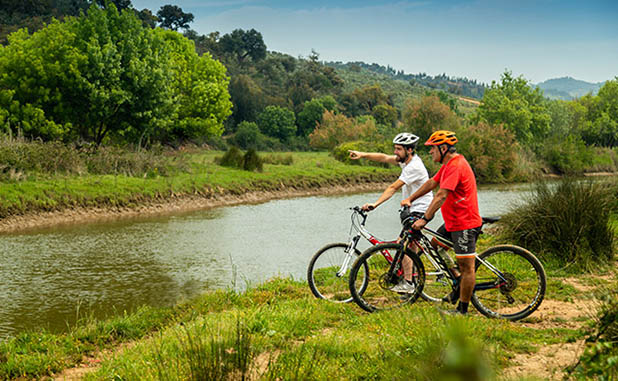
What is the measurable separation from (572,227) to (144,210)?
1617 cm

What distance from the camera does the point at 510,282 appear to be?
6.97 metres

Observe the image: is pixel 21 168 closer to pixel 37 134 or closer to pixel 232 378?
pixel 37 134

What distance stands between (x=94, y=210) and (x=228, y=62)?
215 ft

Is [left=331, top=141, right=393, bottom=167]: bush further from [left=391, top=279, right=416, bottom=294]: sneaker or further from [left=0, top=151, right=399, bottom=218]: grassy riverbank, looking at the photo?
[left=391, top=279, right=416, bottom=294]: sneaker

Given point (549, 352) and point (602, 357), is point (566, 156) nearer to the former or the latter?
point (549, 352)

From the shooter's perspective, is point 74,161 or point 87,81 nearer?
point 74,161

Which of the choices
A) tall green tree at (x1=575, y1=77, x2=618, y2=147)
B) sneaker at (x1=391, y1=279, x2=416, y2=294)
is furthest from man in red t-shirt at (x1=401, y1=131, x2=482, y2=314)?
tall green tree at (x1=575, y1=77, x2=618, y2=147)

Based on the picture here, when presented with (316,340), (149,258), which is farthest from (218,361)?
(149,258)

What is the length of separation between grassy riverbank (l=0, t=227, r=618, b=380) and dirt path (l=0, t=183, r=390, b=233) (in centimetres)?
1115

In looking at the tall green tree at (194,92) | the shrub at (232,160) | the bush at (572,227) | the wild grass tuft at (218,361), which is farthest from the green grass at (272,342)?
the tall green tree at (194,92)

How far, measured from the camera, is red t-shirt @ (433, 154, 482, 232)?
6379 mm

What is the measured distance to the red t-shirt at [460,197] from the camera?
20.9ft

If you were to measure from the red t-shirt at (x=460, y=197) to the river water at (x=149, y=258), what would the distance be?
4.43 meters

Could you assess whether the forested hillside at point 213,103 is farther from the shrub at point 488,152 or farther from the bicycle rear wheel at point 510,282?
the bicycle rear wheel at point 510,282
